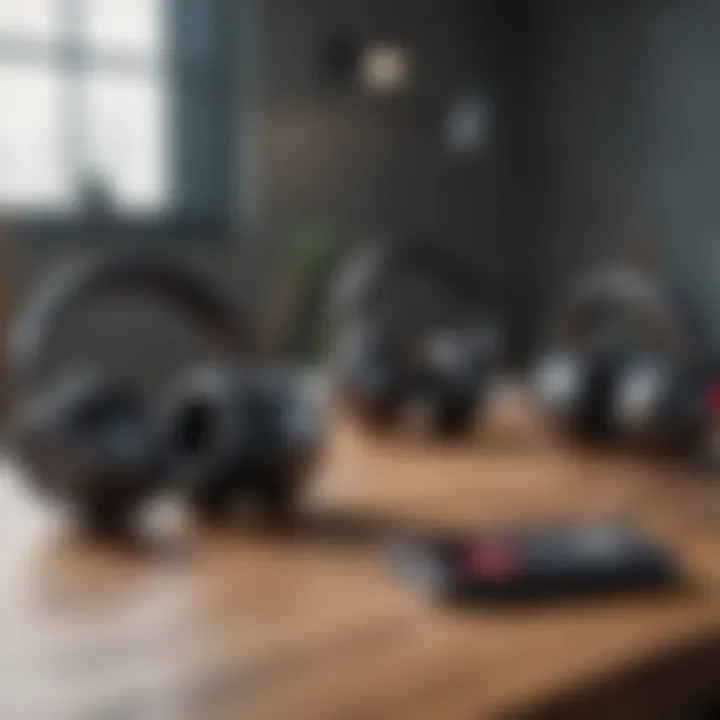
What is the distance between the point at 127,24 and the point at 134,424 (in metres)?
2.69

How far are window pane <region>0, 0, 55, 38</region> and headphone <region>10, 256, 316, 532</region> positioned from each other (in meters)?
2.34

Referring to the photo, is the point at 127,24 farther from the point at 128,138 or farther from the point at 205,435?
the point at 205,435

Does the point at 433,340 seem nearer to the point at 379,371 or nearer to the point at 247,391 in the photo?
the point at 379,371

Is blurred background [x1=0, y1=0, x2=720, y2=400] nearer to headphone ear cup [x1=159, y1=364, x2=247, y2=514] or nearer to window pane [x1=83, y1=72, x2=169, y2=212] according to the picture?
window pane [x1=83, y1=72, x2=169, y2=212]

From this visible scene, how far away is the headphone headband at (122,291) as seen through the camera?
112 centimetres

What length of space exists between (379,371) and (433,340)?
1.15 ft

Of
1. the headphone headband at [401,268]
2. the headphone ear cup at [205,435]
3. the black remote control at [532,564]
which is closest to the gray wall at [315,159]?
the headphone headband at [401,268]

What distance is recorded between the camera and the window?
329cm

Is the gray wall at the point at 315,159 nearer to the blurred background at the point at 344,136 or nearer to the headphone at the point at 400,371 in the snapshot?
the blurred background at the point at 344,136

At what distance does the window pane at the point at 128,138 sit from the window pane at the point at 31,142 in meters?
0.09

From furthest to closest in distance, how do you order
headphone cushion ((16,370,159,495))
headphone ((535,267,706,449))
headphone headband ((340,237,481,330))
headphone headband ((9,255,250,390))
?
1. headphone headband ((340,237,481,330))
2. headphone ((535,267,706,449))
3. headphone headband ((9,255,250,390))
4. headphone cushion ((16,370,159,495))

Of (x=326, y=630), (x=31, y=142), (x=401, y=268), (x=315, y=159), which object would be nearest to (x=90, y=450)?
(x=326, y=630)

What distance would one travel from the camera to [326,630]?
738mm

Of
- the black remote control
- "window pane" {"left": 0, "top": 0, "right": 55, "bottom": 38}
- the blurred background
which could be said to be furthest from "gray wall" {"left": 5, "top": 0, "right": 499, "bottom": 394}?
the black remote control
